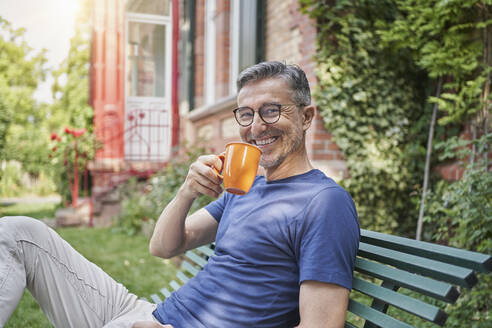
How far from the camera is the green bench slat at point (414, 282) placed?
1.09 m

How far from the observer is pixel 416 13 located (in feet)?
11.3

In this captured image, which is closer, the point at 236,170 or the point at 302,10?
the point at 236,170

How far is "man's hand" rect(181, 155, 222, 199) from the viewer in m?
1.53

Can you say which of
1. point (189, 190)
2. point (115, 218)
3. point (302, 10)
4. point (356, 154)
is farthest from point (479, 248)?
point (115, 218)

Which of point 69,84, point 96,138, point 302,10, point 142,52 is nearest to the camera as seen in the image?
point 302,10

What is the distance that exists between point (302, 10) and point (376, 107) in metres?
→ 1.08

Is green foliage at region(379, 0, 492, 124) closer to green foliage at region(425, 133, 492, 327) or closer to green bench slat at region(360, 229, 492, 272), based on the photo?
green foliage at region(425, 133, 492, 327)

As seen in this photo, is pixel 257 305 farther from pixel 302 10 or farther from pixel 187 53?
pixel 187 53

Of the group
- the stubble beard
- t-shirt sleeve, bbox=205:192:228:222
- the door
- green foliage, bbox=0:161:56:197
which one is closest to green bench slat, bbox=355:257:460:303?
the stubble beard

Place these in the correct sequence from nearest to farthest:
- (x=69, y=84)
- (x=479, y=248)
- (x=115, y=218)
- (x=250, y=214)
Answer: (x=250, y=214) < (x=479, y=248) < (x=115, y=218) < (x=69, y=84)

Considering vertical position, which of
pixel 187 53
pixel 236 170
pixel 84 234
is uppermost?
pixel 187 53

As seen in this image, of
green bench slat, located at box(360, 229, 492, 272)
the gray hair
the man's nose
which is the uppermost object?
the gray hair

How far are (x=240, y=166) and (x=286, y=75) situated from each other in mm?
524

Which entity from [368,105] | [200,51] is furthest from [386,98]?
[200,51]
